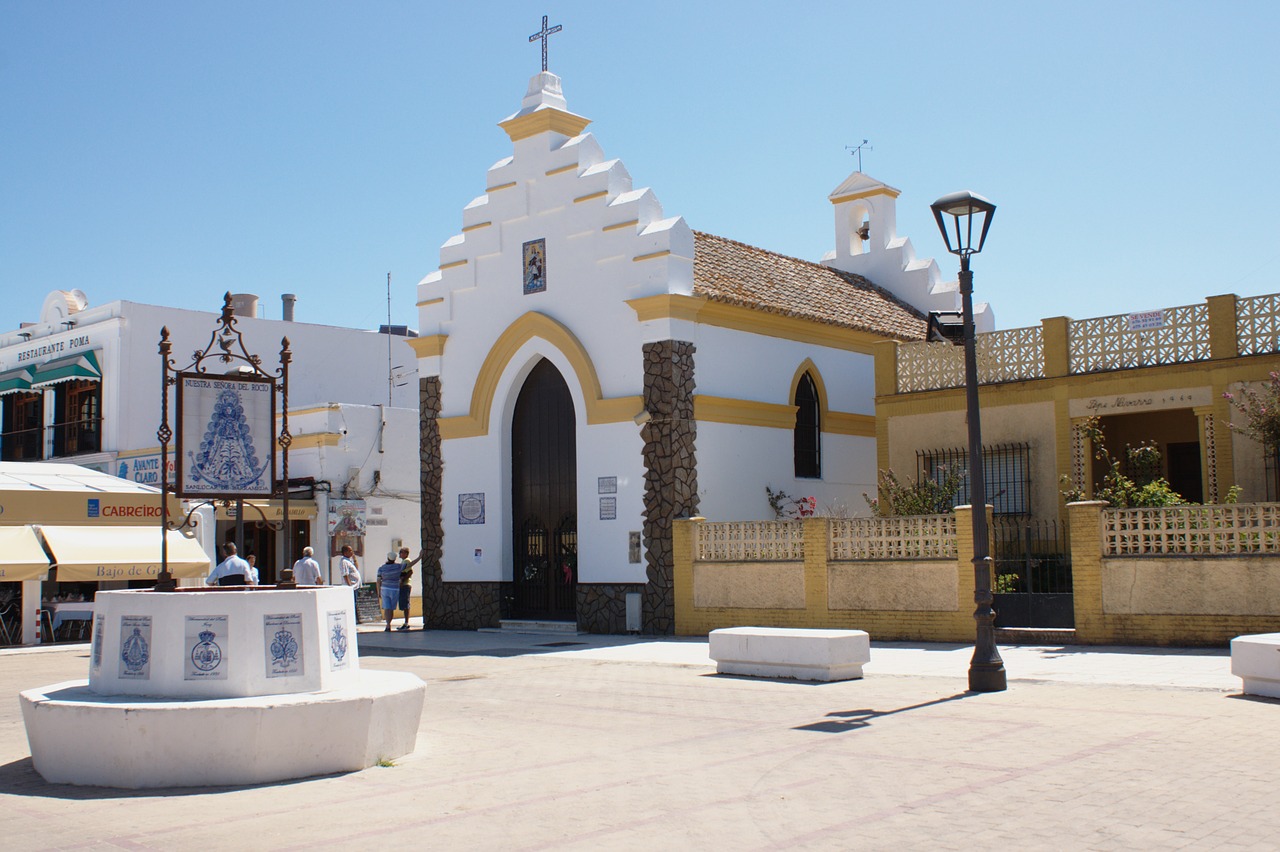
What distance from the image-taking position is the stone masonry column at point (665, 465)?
2031 cm

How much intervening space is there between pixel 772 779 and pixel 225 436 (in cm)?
713

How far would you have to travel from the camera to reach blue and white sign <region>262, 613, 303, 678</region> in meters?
8.52

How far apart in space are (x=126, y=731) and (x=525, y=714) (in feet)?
13.8

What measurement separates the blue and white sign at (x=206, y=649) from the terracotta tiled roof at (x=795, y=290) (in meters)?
13.5

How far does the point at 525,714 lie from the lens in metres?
11.4

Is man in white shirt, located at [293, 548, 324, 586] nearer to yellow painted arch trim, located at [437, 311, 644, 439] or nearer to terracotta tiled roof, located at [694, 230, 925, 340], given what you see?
yellow painted arch trim, located at [437, 311, 644, 439]

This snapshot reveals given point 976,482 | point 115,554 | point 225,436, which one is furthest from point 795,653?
point 115,554

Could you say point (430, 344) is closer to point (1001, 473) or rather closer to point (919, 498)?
point (919, 498)

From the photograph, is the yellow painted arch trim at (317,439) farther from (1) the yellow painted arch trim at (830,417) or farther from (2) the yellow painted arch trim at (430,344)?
(1) the yellow painted arch trim at (830,417)

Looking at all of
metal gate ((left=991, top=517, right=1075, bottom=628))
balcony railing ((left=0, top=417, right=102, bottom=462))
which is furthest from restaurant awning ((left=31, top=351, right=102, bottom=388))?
metal gate ((left=991, top=517, right=1075, bottom=628))

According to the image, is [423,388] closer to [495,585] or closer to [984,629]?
[495,585]

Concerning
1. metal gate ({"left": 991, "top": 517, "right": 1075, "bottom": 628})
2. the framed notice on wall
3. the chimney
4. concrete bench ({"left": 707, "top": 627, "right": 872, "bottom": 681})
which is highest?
the chimney

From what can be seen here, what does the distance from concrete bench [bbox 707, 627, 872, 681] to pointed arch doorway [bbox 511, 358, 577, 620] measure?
26.8 feet

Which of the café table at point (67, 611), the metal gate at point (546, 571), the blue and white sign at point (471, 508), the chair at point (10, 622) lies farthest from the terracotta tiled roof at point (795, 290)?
the chair at point (10, 622)
